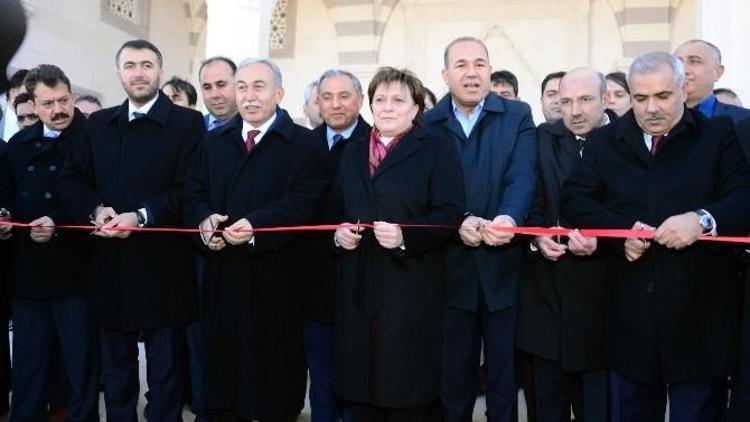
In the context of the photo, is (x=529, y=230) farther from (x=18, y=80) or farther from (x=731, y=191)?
(x=18, y=80)

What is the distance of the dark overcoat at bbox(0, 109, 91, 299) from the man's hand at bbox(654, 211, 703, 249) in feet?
9.58

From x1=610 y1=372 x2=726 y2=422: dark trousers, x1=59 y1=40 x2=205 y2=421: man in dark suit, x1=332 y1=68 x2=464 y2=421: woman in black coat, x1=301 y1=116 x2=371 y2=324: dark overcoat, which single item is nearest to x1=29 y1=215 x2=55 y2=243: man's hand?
x1=59 y1=40 x2=205 y2=421: man in dark suit

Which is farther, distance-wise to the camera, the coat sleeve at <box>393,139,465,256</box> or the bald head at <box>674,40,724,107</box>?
the bald head at <box>674,40,724,107</box>

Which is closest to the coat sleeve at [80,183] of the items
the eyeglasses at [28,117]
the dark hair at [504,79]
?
the eyeglasses at [28,117]

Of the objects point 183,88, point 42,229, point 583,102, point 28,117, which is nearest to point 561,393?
point 583,102

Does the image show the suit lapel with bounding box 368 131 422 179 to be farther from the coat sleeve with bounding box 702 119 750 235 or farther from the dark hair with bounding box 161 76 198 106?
the dark hair with bounding box 161 76 198 106

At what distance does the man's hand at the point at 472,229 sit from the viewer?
9.45 feet

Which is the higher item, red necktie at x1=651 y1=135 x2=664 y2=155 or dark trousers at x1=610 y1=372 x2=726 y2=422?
red necktie at x1=651 y1=135 x2=664 y2=155

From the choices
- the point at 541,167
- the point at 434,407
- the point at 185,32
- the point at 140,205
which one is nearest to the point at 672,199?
the point at 541,167

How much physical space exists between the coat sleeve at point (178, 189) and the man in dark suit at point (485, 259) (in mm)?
1322

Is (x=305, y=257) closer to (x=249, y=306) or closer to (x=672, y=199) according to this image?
(x=249, y=306)

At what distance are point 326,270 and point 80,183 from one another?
4.53 ft

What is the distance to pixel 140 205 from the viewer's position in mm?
3248

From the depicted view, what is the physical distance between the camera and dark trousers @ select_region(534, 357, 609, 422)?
3137 mm
